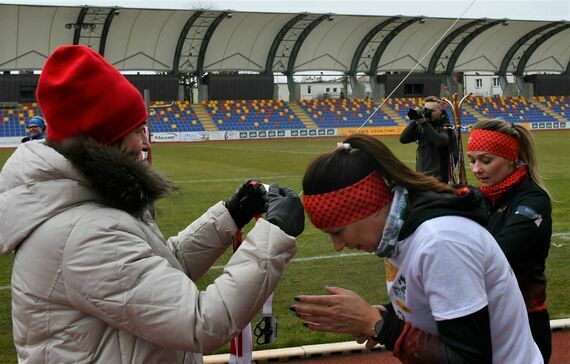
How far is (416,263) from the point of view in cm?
175

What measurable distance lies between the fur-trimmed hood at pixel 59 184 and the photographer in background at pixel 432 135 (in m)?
7.09

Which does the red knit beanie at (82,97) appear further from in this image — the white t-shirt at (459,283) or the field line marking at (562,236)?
the field line marking at (562,236)

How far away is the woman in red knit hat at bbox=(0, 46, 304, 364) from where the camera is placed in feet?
5.67

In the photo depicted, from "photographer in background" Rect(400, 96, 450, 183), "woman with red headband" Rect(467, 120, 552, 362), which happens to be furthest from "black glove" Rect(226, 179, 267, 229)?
"photographer in background" Rect(400, 96, 450, 183)

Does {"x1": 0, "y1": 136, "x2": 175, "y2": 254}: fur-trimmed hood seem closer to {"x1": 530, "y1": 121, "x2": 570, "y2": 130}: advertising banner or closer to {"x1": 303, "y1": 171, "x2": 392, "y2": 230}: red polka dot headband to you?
{"x1": 303, "y1": 171, "x2": 392, "y2": 230}: red polka dot headband

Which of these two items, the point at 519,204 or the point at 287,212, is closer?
the point at 287,212

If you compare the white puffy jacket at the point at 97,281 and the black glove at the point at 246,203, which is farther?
the black glove at the point at 246,203

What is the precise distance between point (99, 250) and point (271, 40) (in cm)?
4748

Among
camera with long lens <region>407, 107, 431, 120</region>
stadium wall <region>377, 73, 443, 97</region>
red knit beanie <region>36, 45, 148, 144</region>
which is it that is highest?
stadium wall <region>377, 73, 443, 97</region>

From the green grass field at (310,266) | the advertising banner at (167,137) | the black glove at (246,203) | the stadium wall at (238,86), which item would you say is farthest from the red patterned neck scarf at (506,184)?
the stadium wall at (238,86)

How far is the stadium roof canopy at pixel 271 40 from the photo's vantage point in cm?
4162

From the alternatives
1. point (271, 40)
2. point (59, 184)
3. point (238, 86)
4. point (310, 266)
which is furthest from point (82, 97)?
point (238, 86)

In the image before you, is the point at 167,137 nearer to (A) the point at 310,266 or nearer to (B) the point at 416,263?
(A) the point at 310,266

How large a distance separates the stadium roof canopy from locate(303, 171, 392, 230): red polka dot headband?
133 ft
